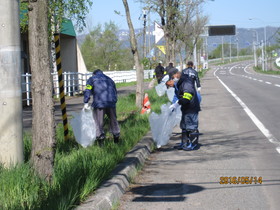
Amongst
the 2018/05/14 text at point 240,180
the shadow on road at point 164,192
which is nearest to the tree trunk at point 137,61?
the 2018/05/14 text at point 240,180

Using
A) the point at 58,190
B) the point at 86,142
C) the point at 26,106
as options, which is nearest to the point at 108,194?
the point at 58,190

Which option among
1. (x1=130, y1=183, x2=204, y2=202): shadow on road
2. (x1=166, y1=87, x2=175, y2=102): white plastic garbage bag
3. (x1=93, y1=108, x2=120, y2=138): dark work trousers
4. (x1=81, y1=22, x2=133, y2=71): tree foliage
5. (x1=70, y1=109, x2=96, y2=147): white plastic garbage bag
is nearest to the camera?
(x1=130, y1=183, x2=204, y2=202): shadow on road

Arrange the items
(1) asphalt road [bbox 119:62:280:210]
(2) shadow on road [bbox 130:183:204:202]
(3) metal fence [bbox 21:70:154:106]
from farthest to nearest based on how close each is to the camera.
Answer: (3) metal fence [bbox 21:70:154:106] → (2) shadow on road [bbox 130:183:204:202] → (1) asphalt road [bbox 119:62:280:210]

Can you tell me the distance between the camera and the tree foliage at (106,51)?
65.6 metres

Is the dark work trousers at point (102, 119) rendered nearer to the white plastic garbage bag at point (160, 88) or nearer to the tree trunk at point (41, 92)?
the tree trunk at point (41, 92)

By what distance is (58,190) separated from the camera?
5535 millimetres

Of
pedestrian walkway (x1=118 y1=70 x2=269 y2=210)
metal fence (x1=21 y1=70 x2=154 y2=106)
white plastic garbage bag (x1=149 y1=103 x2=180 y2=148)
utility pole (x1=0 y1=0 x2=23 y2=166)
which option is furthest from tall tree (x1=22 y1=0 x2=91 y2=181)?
metal fence (x1=21 y1=70 x2=154 y2=106)

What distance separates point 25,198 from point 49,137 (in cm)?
125

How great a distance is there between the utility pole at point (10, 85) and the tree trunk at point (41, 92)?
434 mm

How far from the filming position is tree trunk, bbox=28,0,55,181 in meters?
6.02

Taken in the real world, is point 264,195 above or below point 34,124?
below

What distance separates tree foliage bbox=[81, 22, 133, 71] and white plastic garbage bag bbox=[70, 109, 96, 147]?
55985 mm

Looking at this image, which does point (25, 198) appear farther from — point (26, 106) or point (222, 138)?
point (26, 106)

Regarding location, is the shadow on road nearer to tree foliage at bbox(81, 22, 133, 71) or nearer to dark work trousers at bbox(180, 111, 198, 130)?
dark work trousers at bbox(180, 111, 198, 130)
